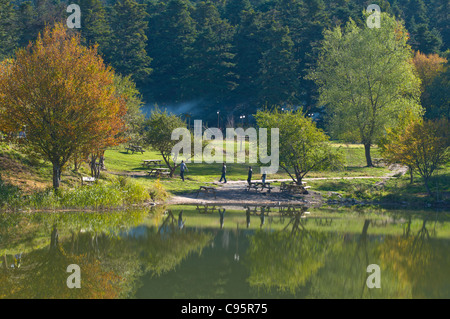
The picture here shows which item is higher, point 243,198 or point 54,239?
point 54,239

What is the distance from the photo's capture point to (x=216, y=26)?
104562mm

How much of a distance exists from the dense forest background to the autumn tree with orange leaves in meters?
52.0

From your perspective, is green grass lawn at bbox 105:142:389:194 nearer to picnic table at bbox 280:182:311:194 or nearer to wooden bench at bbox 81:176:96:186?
picnic table at bbox 280:182:311:194

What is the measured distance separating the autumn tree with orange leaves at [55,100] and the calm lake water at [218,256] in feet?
15.8

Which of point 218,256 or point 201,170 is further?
point 201,170

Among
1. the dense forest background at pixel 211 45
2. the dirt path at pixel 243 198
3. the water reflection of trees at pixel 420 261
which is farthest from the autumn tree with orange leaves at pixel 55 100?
the dense forest background at pixel 211 45

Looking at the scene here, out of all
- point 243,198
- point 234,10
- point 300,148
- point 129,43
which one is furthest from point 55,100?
point 234,10

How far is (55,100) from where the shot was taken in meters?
32.7

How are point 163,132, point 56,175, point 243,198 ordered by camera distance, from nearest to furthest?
point 56,175 → point 243,198 → point 163,132

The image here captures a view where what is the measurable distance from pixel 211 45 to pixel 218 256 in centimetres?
7910

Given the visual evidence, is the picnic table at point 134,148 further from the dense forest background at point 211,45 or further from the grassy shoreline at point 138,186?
the dense forest background at point 211,45

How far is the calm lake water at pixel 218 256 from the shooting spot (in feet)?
51.8

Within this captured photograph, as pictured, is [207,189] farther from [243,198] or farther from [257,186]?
[257,186]

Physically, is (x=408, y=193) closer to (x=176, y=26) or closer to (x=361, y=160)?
(x=361, y=160)
